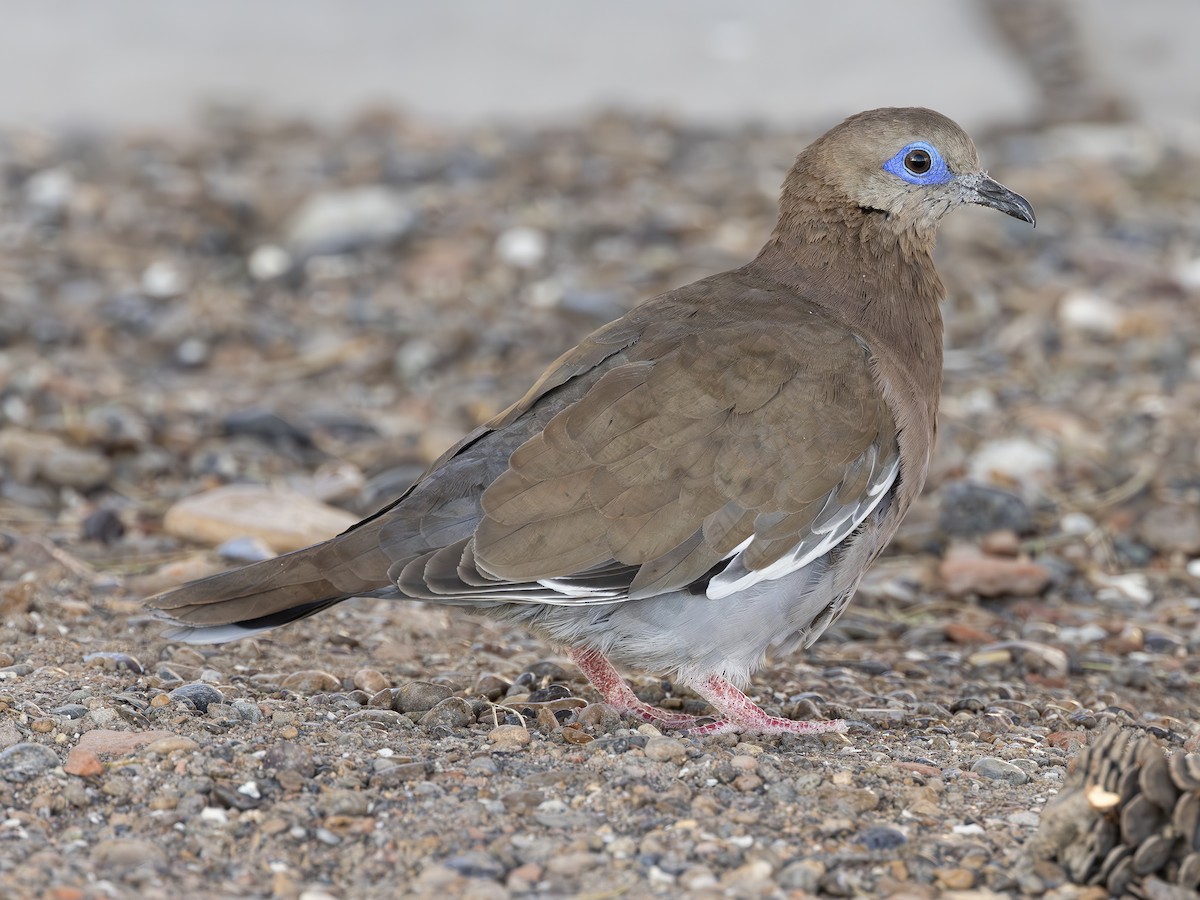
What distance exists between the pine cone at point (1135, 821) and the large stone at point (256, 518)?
10.6ft

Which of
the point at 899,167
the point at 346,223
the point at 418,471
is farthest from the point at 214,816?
the point at 346,223

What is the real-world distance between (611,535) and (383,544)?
0.59 metres

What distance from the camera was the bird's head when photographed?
15.5 ft

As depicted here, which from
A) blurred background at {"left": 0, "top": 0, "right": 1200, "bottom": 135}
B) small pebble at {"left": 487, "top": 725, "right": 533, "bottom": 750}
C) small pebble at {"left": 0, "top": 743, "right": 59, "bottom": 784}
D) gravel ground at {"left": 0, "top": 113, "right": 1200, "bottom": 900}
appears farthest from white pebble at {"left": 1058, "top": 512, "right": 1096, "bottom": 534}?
blurred background at {"left": 0, "top": 0, "right": 1200, "bottom": 135}

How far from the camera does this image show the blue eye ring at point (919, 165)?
4723 mm

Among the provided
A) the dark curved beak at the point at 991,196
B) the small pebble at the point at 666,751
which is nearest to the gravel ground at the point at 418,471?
the small pebble at the point at 666,751

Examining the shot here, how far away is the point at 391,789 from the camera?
137 inches

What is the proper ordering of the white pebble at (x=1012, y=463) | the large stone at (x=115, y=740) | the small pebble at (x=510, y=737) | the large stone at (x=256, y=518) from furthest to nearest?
the white pebble at (x=1012, y=463) < the large stone at (x=256, y=518) < the small pebble at (x=510, y=737) < the large stone at (x=115, y=740)

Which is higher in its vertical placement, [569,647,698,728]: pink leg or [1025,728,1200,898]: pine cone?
[1025,728,1200,898]: pine cone

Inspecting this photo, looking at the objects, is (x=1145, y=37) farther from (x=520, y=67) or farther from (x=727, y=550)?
(x=727, y=550)

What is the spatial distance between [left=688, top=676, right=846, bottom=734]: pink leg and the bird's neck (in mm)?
1019

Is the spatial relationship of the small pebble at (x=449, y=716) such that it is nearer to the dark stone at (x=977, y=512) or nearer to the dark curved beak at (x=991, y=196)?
the dark curved beak at (x=991, y=196)

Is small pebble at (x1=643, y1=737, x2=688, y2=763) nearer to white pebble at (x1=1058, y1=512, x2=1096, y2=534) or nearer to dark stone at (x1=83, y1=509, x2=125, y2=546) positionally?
dark stone at (x1=83, y1=509, x2=125, y2=546)

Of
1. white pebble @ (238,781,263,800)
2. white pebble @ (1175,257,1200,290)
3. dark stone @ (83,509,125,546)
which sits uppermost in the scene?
white pebble @ (1175,257,1200,290)
